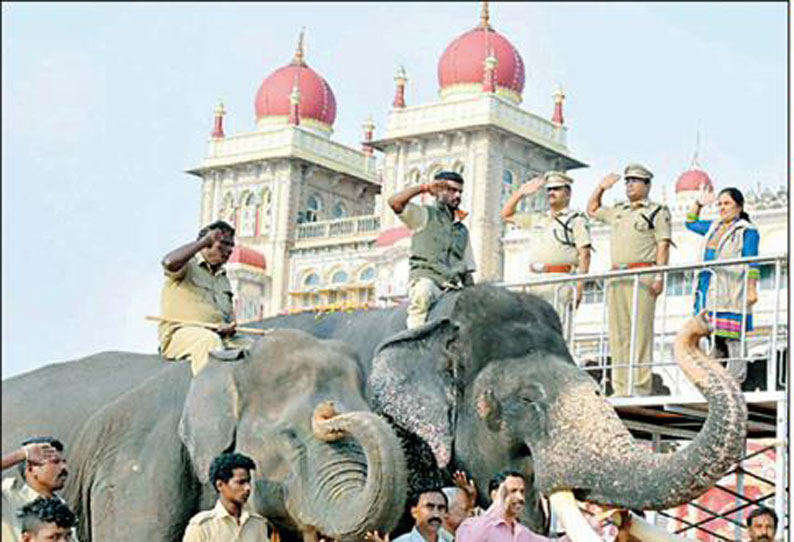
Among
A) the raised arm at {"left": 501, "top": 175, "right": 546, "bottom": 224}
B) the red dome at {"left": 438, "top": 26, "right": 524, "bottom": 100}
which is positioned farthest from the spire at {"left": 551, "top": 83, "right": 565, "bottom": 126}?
the raised arm at {"left": 501, "top": 175, "right": 546, "bottom": 224}

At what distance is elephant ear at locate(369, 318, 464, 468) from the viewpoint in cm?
593

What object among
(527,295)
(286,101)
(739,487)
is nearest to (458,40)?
(286,101)

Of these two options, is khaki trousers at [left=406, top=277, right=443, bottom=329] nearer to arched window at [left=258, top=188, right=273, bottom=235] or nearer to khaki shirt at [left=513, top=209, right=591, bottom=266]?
khaki shirt at [left=513, top=209, right=591, bottom=266]

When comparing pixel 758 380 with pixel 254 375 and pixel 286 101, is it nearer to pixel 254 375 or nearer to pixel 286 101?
pixel 254 375

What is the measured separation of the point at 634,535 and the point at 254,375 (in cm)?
157

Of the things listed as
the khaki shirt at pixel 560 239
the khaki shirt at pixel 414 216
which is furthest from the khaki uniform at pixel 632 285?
the khaki shirt at pixel 414 216

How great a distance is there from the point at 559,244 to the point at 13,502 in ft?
14.5

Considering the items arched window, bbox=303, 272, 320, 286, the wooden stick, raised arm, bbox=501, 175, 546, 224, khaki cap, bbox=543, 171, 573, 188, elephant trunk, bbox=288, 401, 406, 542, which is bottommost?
elephant trunk, bbox=288, 401, 406, 542

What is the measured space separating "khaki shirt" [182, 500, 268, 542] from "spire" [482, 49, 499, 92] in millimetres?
40431

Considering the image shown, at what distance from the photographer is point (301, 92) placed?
171 feet

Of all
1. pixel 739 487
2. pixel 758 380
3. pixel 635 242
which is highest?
pixel 635 242

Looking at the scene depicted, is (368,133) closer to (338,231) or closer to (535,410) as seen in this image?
(338,231)

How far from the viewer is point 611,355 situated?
8.72m

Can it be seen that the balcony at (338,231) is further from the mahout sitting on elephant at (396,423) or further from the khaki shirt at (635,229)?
the mahout sitting on elephant at (396,423)
